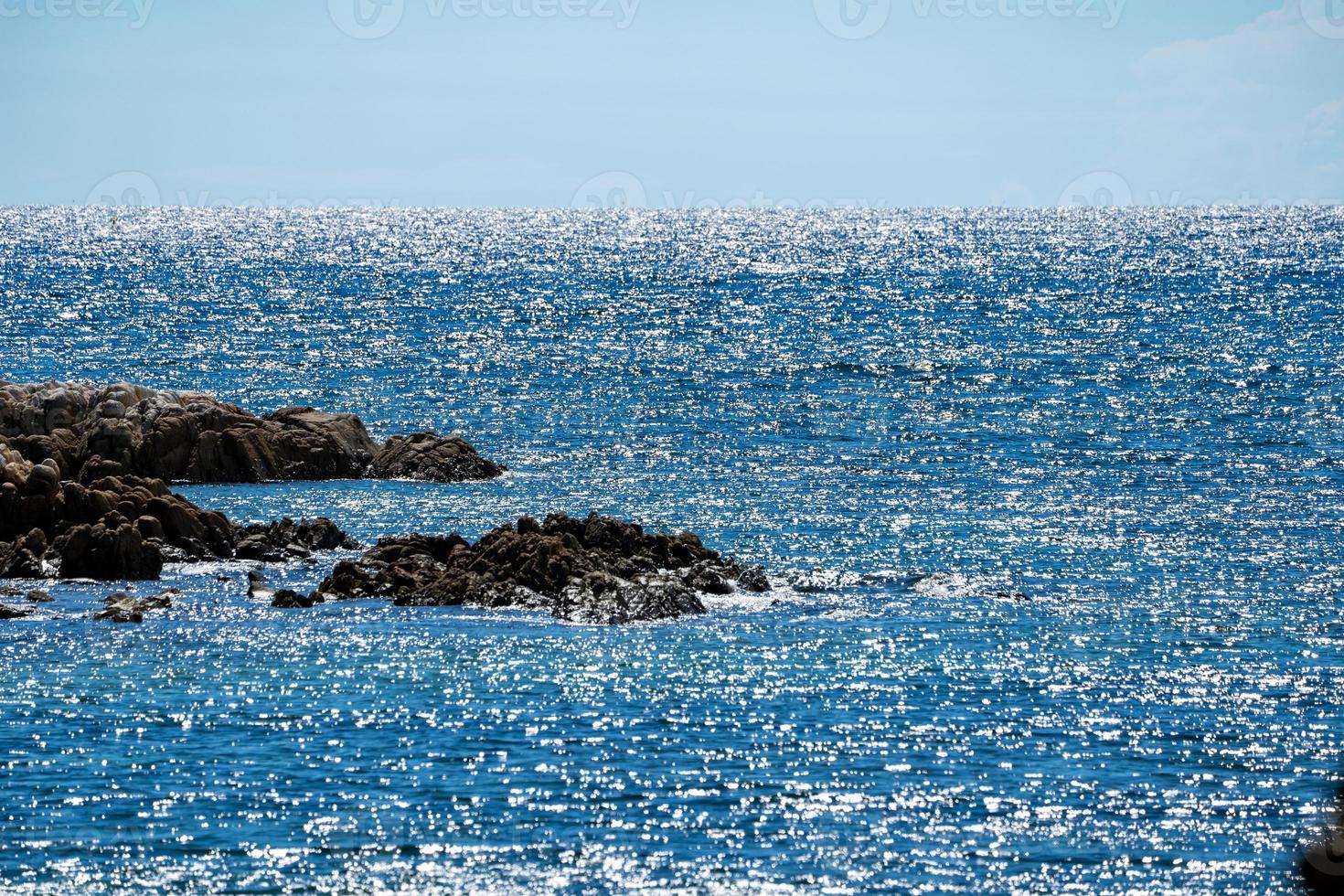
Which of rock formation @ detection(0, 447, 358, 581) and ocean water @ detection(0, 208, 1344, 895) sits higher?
rock formation @ detection(0, 447, 358, 581)

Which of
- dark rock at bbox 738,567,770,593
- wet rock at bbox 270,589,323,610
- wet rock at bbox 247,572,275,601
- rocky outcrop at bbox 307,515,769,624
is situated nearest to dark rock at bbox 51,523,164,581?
wet rock at bbox 247,572,275,601

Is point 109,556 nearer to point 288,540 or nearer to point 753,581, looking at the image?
point 288,540

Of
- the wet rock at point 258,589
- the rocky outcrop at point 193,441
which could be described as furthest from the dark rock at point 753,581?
the rocky outcrop at point 193,441

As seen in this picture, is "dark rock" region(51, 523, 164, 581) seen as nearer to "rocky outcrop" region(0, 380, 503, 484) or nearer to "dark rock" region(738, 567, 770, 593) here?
"rocky outcrop" region(0, 380, 503, 484)

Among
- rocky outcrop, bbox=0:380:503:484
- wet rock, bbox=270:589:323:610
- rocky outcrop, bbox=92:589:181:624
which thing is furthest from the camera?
rocky outcrop, bbox=0:380:503:484

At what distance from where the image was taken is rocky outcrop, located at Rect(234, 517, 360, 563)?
5178 cm

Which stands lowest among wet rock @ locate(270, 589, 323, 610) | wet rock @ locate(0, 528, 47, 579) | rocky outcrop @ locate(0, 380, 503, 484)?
wet rock @ locate(270, 589, 323, 610)

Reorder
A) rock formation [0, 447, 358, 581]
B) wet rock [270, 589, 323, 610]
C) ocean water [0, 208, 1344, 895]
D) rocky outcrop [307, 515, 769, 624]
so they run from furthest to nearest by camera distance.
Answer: rock formation [0, 447, 358, 581] < wet rock [270, 589, 323, 610] < rocky outcrop [307, 515, 769, 624] < ocean water [0, 208, 1344, 895]

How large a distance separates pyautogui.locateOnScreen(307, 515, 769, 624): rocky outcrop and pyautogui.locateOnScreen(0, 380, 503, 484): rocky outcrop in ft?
64.2

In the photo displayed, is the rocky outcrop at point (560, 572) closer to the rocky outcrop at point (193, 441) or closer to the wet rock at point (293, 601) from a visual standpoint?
the wet rock at point (293, 601)

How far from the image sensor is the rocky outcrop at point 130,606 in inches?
1676

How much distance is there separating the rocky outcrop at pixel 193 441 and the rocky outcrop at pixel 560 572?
19.6 meters

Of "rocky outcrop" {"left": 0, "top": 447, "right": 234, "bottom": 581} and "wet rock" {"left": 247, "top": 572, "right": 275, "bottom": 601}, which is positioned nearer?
"wet rock" {"left": 247, "top": 572, "right": 275, "bottom": 601}

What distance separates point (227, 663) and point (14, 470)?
64.1ft
